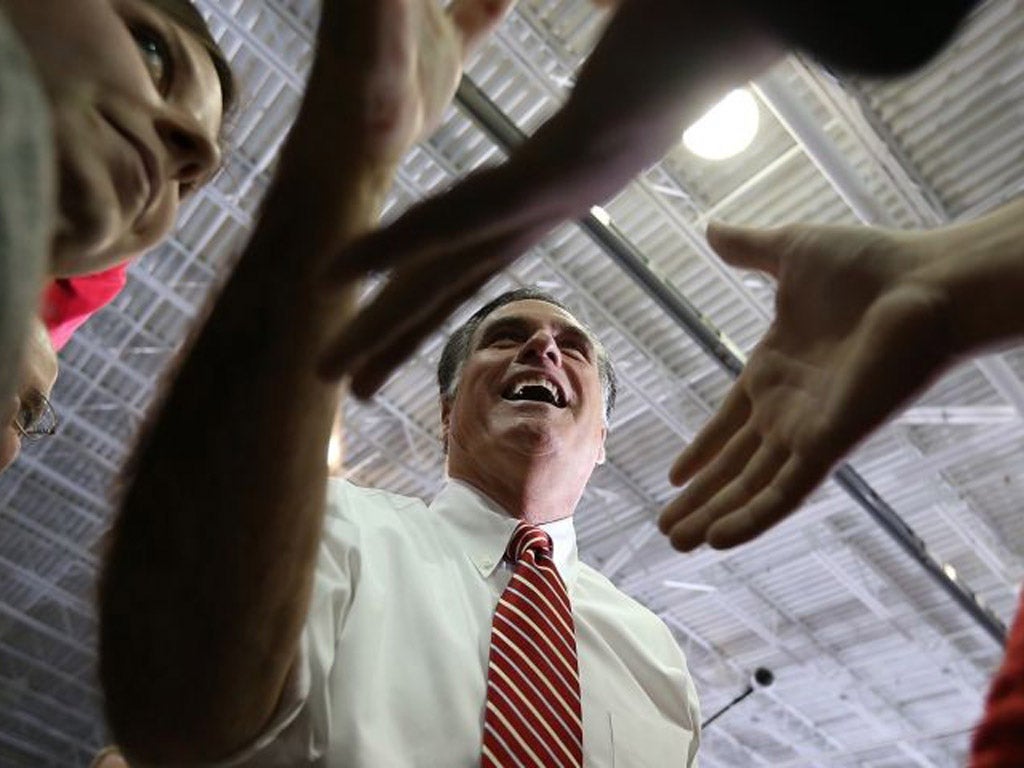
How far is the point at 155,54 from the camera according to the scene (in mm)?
845

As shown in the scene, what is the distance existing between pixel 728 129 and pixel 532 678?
3.08 meters

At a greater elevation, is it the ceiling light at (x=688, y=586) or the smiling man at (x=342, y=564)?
the smiling man at (x=342, y=564)

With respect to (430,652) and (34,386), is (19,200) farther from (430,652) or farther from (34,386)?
(34,386)

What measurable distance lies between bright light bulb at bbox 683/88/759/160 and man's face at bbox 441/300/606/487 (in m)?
2.20

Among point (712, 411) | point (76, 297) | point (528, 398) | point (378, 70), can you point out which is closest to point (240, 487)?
point (378, 70)

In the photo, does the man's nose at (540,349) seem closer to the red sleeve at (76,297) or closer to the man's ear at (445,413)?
the man's ear at (445,413)

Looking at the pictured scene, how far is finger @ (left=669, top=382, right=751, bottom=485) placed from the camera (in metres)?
0.83

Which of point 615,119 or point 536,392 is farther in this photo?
point 536,392

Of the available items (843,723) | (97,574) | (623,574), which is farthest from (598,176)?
(843,723)

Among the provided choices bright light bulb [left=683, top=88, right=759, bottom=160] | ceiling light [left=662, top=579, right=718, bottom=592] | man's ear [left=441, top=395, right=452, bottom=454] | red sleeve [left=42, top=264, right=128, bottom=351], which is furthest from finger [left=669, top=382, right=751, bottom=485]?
ceiling light [left=662, top=579, right=718, bottom=592]

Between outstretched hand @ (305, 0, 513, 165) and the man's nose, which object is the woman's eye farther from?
outstretched hand @ (305, 0, 513, 165)

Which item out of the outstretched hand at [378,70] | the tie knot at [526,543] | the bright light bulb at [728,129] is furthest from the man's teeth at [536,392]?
the bright light bulb at [728,129]

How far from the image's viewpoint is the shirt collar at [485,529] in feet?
4.49

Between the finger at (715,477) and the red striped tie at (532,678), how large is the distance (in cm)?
40
